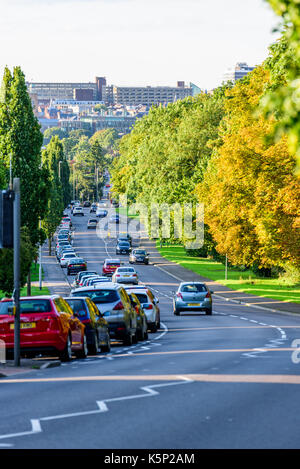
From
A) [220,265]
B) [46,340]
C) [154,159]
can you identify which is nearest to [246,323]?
[46,340]

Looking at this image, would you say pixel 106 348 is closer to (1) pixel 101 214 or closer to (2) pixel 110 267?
(2) pixel 110 267

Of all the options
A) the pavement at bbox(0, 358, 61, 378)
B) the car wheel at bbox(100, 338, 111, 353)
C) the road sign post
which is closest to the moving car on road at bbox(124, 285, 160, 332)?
the car wheel at bbox(100, 338, 111, 353)

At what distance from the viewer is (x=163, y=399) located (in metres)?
14.1

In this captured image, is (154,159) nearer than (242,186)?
No

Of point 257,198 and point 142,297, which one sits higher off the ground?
point 257,198

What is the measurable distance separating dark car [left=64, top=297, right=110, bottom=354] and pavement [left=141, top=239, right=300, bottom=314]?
21895 millimetres

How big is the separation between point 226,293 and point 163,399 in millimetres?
47593

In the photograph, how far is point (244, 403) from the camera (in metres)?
13.5

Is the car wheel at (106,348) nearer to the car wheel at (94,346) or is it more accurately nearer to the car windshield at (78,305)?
the car wheel at (94,346)

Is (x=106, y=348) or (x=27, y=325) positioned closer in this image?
(x=27, y=325)

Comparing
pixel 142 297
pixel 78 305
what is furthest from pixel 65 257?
pixel 78 305
